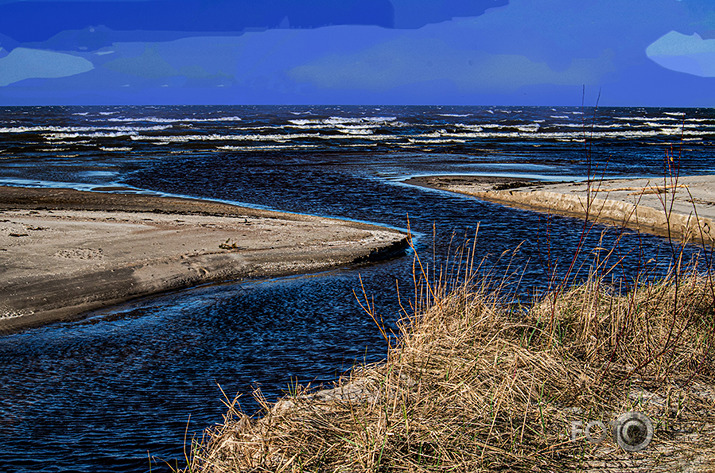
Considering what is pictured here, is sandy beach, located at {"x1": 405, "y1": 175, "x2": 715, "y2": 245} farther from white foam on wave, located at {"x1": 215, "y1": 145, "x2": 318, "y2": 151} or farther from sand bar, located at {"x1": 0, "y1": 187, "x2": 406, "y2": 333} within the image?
white foam on wave, located at {"x1": 215, "y1": 145, "x2": 318, "y2": 151}

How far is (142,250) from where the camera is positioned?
10523 millimetres

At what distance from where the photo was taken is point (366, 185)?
73.4 feet

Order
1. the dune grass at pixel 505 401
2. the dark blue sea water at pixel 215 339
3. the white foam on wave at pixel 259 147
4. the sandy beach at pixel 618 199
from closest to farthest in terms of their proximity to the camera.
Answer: the dune grass at pixel 505 401 → the dark blue sea water at pixel 215 339 → the sandy beach at pixel 618 199 → the white foam on wave at pixel 259 147

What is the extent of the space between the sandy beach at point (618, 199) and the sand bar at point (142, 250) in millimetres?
5395

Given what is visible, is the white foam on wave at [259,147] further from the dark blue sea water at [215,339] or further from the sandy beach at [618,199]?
the sandy beach at [618,199]

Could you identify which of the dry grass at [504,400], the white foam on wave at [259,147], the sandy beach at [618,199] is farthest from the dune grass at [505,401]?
the white foam on wave at [259,147]

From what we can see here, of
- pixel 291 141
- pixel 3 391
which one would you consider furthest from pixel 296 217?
pixel 291 141

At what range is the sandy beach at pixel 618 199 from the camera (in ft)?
46.2

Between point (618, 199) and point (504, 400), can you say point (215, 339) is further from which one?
point (618, 199)

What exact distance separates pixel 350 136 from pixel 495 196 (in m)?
34.1

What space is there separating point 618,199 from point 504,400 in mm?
13834

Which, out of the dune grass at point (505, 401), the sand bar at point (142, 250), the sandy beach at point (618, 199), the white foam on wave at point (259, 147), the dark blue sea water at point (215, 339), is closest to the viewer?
the dune grass at point (505, 401)

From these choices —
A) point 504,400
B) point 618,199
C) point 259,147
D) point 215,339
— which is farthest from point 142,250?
point 259,147

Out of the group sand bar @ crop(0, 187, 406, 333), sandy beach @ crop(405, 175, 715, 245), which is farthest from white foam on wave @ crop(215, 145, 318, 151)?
sand bar @ crop(0, 187, 406, 333)
